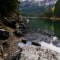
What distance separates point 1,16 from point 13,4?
16.2 feet

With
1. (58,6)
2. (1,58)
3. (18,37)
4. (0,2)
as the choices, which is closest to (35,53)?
(1,58)

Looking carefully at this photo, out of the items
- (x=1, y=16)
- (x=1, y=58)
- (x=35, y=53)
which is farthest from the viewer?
(x=1, y=16)

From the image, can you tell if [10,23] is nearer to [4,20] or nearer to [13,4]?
[4,20]

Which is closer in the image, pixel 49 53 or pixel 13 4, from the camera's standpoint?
pixel 49 53

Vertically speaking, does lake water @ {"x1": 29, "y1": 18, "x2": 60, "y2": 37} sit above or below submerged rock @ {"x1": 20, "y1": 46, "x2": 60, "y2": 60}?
→ below

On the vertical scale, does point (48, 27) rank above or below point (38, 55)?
below

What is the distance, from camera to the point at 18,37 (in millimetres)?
30312

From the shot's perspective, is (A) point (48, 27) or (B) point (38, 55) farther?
(A) point (48, 27)

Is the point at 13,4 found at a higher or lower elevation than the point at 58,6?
higher

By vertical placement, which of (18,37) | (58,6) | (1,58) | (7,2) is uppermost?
(7,2)

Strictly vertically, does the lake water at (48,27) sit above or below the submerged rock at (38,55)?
below

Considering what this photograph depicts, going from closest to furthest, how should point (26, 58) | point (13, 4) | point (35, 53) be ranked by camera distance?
point (26, 58)
point (35, 53)
point (13, 4)

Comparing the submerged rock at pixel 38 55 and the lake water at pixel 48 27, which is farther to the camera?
the lake water at pixel 48 27

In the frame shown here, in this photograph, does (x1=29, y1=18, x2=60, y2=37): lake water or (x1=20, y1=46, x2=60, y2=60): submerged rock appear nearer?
(x1=20, y1=46, x2=60, y2=60): submerged rock
